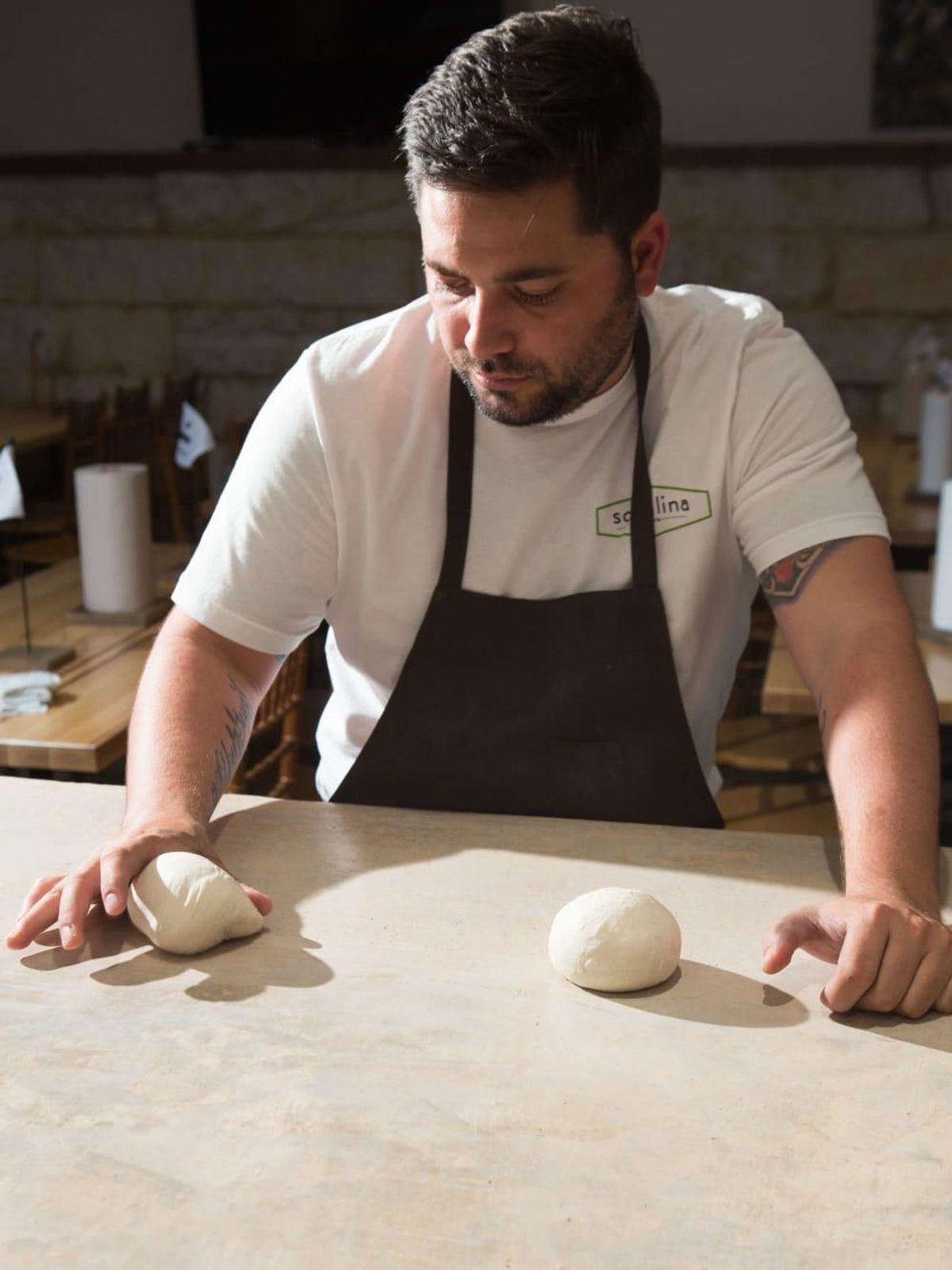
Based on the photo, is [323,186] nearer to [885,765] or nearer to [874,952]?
[885,765]

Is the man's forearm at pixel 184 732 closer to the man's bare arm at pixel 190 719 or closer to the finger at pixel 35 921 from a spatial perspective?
the man's bare arm at pixel 190 719

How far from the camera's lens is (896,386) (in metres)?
6.05

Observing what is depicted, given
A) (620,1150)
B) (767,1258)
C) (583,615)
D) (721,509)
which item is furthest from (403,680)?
(767,1258)

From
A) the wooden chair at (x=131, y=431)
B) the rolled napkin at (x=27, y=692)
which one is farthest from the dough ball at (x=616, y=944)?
the wooden chair at (x=131, y=431)

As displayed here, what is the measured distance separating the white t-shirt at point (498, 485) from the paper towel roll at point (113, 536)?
45.0 inches

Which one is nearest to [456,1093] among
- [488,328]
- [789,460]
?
[488,328]

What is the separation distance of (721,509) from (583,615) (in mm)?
216

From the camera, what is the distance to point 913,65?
590cm

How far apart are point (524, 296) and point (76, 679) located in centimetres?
136

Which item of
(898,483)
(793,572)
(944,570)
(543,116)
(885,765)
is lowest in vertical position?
(898,483)

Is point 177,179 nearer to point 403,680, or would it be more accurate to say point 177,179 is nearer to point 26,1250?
point 403,680

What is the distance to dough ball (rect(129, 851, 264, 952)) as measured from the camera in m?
1.21

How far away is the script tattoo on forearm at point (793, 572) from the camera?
5.17 feet

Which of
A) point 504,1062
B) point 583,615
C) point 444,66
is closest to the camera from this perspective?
point 504,1062
